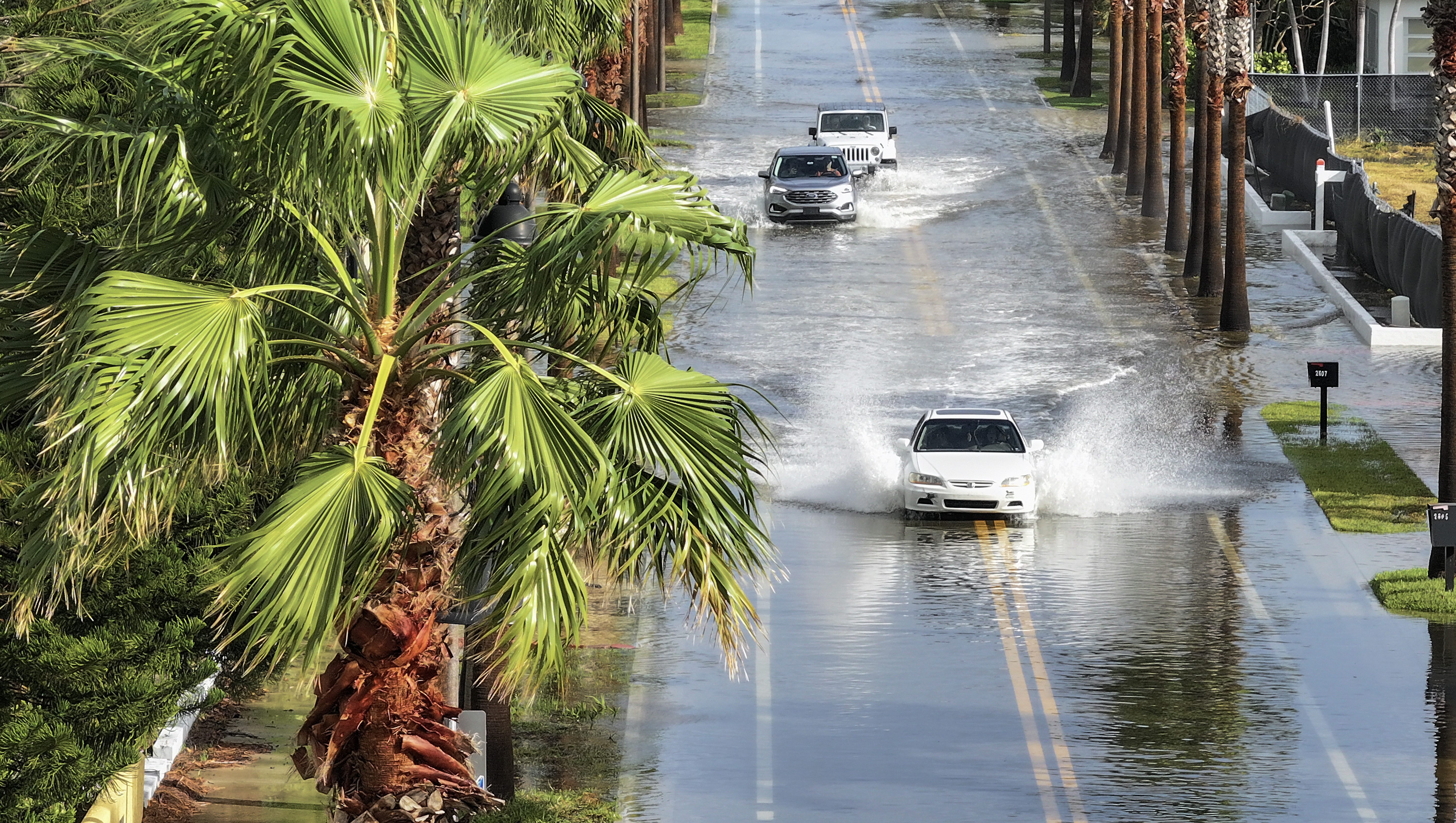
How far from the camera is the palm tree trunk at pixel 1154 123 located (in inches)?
1791

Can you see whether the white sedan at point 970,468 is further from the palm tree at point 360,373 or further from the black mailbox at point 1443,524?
the palm tree at point 360,373

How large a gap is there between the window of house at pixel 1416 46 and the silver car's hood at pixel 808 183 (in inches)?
947

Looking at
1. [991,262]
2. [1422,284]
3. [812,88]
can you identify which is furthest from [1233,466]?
[812,88]

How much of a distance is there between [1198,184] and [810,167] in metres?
8.95

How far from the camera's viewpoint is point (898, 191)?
49.4 m

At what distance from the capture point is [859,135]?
164ft

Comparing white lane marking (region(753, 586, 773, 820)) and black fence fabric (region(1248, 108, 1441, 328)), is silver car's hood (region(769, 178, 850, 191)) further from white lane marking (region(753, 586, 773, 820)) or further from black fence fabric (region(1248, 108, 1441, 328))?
white lane marking (region(753, 586, 773, 820))

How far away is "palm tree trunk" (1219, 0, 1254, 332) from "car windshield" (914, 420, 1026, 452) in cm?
1067

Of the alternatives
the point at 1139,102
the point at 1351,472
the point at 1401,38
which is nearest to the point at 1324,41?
the point at 1401,38

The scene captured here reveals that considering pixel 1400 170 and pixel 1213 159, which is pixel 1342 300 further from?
pixel 1400 170

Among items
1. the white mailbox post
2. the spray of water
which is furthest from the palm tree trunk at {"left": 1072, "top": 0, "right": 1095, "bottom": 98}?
the spray of water

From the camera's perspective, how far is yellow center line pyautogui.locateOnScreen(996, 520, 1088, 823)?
54.2 feet

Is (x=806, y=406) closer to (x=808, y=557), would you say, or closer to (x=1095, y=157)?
(x=808, y=557)

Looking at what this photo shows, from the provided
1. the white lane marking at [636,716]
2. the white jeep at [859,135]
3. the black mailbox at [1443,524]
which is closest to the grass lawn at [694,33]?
the white jeep at [859,135]
